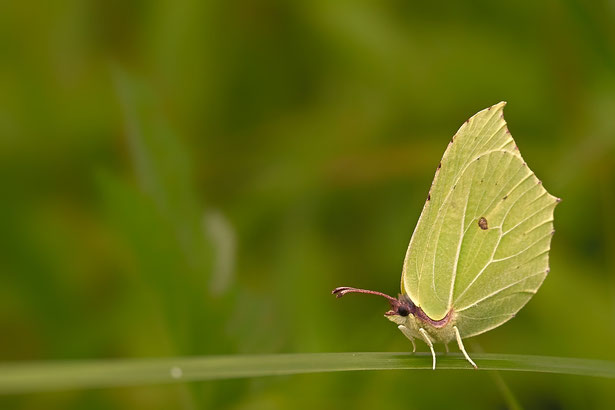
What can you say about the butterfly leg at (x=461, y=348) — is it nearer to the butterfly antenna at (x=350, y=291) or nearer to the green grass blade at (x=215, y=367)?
the green grass blade at (x=215, y=367)

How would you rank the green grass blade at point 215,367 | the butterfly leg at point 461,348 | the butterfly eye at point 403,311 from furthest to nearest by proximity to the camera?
the butterfly eye at point 403,311
the butterfly leg at point 461,348
the green grass blade at point 215,367

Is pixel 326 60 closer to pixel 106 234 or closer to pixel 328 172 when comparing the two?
pixel 328 172

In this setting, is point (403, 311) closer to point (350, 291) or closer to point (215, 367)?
point (350, 291)

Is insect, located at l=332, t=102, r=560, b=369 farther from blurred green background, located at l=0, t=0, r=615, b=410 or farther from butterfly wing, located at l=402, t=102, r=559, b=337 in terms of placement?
blurred green background, located at l=0, t=0, r=615, b=410

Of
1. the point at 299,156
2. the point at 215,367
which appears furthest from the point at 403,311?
the point at 299,156

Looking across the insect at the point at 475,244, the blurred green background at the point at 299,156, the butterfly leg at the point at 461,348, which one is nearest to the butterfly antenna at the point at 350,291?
the insect at the point at 475,244

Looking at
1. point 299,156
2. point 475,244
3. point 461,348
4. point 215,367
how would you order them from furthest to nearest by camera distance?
point 299,156
point 475,244
point 461,348
point 215,367

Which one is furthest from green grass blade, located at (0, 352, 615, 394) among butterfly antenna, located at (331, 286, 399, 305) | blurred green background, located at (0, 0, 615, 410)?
blurred green background, located at (0, 0, 615, 410)
